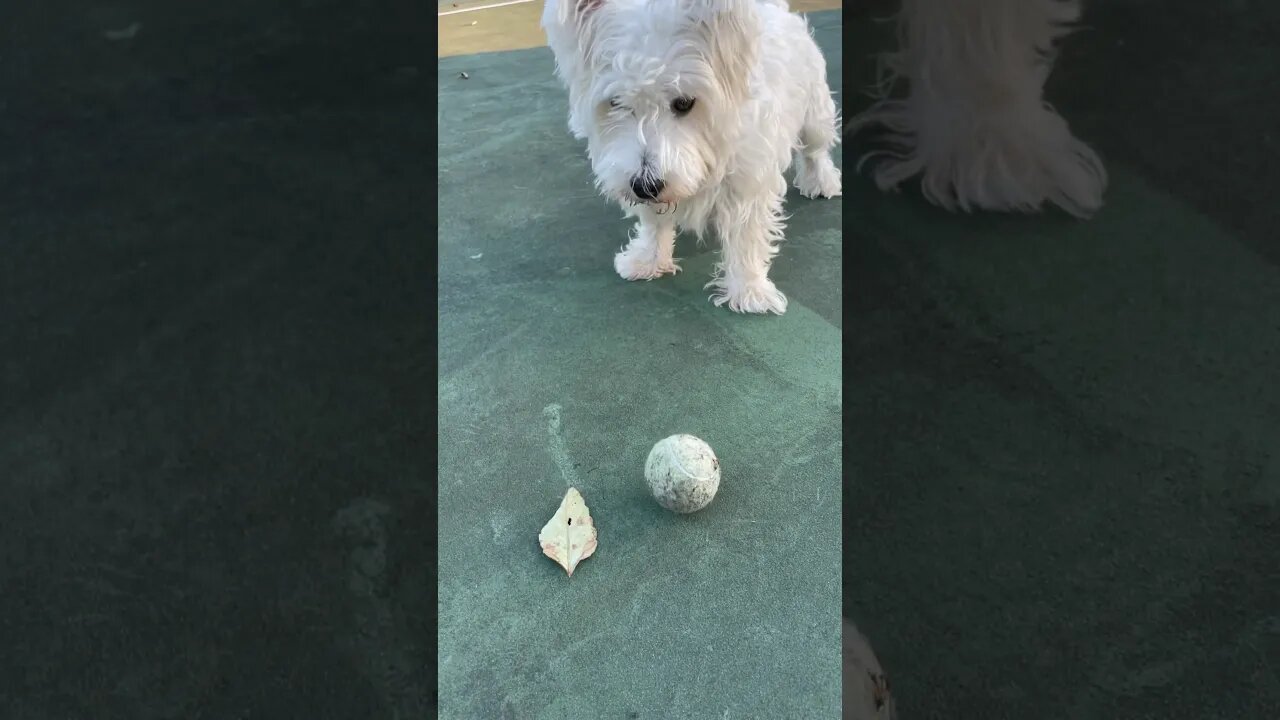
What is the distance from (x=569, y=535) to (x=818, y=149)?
5.26 ft

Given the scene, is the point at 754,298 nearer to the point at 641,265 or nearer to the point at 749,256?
the point at 749,256

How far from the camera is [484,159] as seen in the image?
9.57ft

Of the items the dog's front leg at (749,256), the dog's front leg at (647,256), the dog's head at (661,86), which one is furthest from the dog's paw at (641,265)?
the dog's head at (661,86)

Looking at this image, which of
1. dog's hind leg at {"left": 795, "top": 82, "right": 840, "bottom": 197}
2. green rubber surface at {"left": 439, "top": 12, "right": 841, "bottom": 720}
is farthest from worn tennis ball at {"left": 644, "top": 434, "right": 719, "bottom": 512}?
dog's hind leg at {"left": 795, "top": 82, "right": 840, "bottom": 197}

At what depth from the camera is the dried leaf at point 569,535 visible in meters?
1.43

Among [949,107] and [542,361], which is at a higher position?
[949,107]

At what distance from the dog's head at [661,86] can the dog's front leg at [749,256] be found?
0.24 meters

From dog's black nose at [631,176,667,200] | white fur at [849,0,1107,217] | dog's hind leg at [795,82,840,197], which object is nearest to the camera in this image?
dog's black nose at [631,176,667,200]

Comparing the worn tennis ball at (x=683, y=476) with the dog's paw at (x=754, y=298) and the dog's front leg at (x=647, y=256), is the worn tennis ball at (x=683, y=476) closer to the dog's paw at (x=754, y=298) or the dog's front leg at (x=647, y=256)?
the dog's paw at (x=754, y=298)

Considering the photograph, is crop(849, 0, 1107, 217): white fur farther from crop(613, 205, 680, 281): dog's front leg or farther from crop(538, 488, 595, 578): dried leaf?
crop(538, 488, 595, 578): dried leaf

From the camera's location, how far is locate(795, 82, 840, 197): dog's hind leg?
2350 mm
